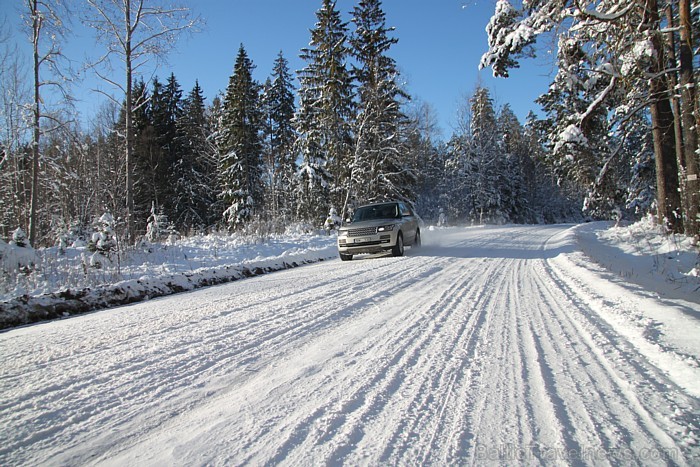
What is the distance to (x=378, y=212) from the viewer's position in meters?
11.7

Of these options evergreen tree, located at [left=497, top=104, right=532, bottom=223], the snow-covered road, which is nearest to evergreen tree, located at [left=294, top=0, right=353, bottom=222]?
the snow-covered road

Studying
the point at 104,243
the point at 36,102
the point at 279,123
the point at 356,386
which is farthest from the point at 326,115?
the point at 356,386

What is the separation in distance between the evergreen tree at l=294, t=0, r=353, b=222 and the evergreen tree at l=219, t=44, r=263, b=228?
489cm

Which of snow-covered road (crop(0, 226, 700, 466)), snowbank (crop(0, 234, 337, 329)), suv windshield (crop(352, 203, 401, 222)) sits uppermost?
suv windshield (crop(352, 203, 401, 222))

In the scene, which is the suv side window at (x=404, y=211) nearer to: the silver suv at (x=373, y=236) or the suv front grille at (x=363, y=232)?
the silver suv at (x=373, y=236)

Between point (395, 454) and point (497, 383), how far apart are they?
1.11 meters

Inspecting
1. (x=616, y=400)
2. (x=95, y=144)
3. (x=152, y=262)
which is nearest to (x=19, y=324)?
(x=152, y=262)

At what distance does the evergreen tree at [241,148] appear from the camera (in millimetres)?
27641

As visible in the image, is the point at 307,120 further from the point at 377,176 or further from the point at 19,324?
the point at 19,324

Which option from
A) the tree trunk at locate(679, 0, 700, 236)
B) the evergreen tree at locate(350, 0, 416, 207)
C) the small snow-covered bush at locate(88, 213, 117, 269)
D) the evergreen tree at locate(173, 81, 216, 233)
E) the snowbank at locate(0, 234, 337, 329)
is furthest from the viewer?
the evergreen tree at locate(173, 81, 216, 233)

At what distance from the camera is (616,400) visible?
219 cm

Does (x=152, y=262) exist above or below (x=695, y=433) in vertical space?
above

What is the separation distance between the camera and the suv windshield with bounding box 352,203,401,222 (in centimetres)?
1148

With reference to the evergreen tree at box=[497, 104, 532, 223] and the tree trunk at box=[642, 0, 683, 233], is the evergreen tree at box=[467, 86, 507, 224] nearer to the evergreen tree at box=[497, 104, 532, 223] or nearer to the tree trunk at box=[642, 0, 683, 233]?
the evergreen tree at box=[497, 104, 532, 223]
